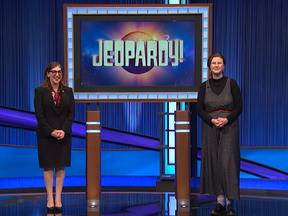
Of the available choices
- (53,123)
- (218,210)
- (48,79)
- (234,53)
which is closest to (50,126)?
(53,123)

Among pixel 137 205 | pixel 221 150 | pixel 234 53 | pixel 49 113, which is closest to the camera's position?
pixel 221 150

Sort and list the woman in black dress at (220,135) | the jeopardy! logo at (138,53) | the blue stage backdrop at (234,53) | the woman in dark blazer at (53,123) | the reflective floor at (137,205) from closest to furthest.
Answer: the woman in black dress at (220,135)
the woman in dark blazer at (53,123)
the reflective floor at (137,205)
the jeopardy! logo at (138,53)
the blue stage backdrop at (234,53)

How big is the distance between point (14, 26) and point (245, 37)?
343 centimetres

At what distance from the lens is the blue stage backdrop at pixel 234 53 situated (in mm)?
5520

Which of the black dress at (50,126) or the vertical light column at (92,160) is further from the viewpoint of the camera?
the vertical light column at (92,160)

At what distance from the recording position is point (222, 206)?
3.50 metres

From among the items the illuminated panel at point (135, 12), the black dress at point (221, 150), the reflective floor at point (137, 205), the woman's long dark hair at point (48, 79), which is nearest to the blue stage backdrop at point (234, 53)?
A: the reflective floor at point (137, 205)

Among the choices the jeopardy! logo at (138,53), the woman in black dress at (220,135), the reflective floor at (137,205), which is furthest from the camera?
the jeopardy! logo at (138,53)

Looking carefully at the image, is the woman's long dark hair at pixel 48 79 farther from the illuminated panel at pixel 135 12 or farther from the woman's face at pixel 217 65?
the woman's face at pixel 217 65

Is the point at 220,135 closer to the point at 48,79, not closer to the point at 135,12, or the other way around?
the point at 135,12

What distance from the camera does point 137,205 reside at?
4.00 m

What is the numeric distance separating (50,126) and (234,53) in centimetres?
320

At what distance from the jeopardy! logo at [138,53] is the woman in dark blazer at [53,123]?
1.45ft

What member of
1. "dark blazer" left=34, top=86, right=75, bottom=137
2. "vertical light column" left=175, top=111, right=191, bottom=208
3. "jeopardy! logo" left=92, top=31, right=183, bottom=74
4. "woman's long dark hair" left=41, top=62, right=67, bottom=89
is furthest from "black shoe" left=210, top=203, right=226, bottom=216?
"woman's long dark hair" left=41, top=62, right=67, bottom=89
